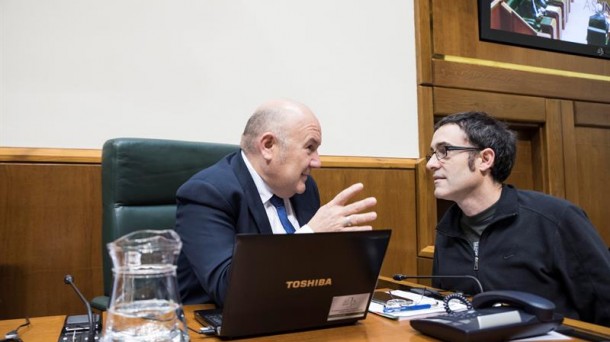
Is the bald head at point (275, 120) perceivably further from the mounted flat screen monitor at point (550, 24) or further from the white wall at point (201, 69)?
the mounted flat screen monitor at point (550, 24)

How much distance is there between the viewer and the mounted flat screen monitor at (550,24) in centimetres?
281

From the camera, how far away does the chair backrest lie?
135 centimetres

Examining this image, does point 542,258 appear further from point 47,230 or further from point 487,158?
point 47,230

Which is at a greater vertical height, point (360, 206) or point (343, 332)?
point (360, 206)

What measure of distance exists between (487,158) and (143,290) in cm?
135

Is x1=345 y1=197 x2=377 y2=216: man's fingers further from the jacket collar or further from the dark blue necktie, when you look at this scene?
the jacket collar

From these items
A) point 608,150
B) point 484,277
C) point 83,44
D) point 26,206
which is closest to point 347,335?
point 484,277

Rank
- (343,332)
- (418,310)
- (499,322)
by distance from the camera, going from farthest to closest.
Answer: (418,310) < (343,332) < (499,322)

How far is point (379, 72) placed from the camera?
248 cm

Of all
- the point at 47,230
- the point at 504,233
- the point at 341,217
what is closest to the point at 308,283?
the point at 341,217

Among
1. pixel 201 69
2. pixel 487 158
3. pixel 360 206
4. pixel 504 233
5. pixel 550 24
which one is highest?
pixel 550 24

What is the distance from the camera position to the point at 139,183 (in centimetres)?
138

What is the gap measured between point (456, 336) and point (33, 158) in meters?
1.60

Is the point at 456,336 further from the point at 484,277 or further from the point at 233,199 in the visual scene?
the point at 484,277
